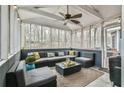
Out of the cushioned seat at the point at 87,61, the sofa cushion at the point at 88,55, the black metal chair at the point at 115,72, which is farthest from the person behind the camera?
the sofa cushion at the point at 88,55

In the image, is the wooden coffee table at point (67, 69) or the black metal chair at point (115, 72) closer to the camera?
the black metal chair at point (115, 72)

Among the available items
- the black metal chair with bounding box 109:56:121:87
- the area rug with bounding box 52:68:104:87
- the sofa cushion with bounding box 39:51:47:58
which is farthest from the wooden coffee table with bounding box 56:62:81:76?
the sofa cushion with bounding box 39:51:47:58

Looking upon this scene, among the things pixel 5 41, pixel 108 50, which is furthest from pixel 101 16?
pixel 5 41

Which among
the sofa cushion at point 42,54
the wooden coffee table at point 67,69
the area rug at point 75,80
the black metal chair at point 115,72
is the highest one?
the sofa cushion at point 42,54

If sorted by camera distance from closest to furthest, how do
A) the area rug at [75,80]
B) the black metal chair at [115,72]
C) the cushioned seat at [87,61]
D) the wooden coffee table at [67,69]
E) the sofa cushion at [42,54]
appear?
the black metal chair at [115,72] → the area rug at [75,80] → the wooden coffee table at [67,69] → the cushioned seat at [87,61] → the sofa cushion at [42,54]

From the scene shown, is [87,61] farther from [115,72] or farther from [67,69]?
[115,72]

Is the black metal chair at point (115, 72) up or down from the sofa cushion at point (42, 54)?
down

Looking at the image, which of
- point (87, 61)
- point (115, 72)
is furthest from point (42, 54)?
point (115, 72)

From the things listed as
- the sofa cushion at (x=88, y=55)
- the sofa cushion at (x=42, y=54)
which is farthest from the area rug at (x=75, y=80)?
the sofa cushion at (x=42, y=54)

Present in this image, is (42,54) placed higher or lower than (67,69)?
higher

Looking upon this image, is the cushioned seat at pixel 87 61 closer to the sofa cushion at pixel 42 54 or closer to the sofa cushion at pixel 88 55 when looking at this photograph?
the sofa cushion at pixel 88 55

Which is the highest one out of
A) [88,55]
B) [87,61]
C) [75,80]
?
[88,55]

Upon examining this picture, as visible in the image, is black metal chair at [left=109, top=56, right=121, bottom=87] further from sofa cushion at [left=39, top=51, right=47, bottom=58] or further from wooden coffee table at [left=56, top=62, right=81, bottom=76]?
sofa cushion at [left=39, top=51, right=47, bottom=58]
